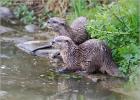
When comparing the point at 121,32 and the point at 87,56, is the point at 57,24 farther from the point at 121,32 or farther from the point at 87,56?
the point at 121,32

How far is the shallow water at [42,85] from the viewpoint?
5973 mm

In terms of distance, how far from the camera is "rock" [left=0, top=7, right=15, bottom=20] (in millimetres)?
9820

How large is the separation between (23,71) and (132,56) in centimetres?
147

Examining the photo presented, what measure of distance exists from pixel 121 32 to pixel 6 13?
12.0ft

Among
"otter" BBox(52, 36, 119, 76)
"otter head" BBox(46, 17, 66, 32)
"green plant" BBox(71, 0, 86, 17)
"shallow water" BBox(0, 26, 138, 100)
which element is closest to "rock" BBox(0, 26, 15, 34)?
"green plant" BBox(71, 0, 86, 17)

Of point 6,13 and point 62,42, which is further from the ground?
point 6,13

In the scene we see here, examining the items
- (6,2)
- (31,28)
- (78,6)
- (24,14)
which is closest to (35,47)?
(78,6)

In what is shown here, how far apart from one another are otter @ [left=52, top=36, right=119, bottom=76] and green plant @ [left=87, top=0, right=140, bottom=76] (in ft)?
0.43

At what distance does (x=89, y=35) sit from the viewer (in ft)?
24.3

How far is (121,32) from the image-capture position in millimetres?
6777

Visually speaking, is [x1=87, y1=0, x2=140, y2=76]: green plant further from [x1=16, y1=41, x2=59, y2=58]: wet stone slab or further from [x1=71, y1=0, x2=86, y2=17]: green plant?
[x1=71, y1=0, x2=86, y2=17]: green plant

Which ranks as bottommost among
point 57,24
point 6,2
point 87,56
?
point 87,56

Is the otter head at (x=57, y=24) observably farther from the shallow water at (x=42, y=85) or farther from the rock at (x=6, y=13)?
the rock at (x=6, y=13)

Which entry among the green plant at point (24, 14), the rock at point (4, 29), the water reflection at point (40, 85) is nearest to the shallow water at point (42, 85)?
the water reflection at point (40, 85)
